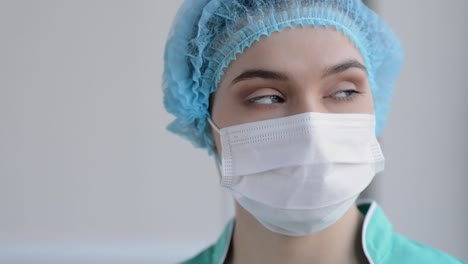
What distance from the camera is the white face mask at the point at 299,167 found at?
1.12 metres

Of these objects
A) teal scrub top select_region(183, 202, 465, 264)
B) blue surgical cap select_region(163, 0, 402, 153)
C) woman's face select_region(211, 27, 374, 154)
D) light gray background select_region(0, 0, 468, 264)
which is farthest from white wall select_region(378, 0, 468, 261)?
woman's face select_region(211, 27, 374, 154)

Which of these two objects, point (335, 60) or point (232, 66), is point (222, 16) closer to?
point (232, 66)

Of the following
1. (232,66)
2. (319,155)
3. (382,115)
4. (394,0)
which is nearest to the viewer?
(319,155)

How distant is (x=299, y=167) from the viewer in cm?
112

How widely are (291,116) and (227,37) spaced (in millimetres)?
243

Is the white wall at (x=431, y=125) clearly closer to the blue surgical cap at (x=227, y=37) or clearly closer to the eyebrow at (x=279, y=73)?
the blue surgical cap at (x=227, y=37)

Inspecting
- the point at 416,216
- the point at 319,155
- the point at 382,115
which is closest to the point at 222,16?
the point at 319,155

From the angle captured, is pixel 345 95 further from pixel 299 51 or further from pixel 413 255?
pixel 413 255

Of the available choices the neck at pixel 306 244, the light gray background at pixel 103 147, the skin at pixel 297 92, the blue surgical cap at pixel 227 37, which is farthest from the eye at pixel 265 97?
the light gray background at pixel 103 147

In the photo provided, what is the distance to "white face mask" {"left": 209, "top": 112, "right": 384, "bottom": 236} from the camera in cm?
112

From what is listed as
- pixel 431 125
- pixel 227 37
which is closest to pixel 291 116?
pixel 227 37

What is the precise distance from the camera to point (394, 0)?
184 centimetres

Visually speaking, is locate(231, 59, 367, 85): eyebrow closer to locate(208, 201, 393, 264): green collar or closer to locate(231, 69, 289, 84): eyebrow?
locate(231, 69, 289, 84): eyebrow

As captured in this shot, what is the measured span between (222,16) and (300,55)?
22 cm
